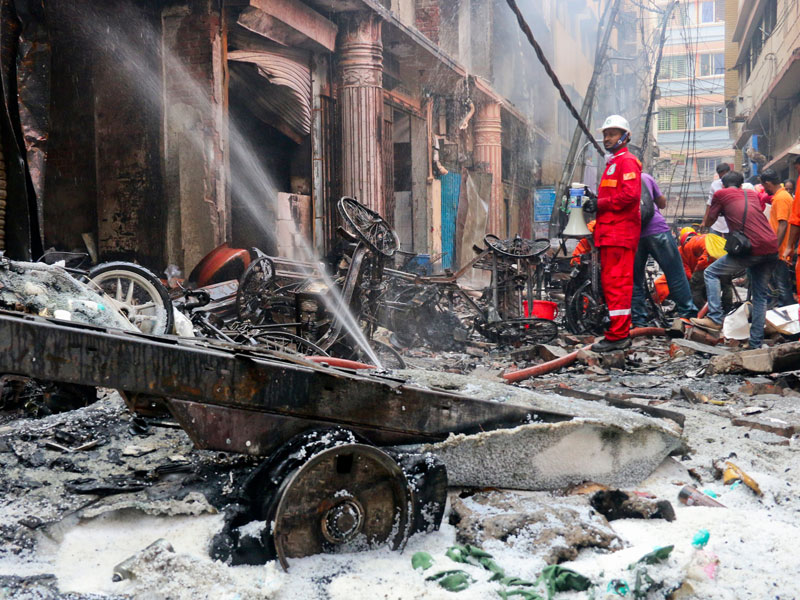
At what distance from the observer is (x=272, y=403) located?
2471 mm

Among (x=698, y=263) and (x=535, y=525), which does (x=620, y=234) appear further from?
(x=535, y=525)

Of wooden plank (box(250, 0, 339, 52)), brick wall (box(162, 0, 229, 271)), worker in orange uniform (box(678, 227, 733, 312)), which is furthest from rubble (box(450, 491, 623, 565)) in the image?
wooden plank (box(250, 0, 339, 52))

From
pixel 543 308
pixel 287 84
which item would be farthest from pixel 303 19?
pixel 543 308

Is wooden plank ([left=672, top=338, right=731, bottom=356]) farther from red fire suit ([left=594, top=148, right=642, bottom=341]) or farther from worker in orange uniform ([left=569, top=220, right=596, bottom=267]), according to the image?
worker in orange uniform ([left=569, top=220, right=596, bottom=267])

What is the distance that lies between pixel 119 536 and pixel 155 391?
540 mm

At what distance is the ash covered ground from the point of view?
2.20 metres

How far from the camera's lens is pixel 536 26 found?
2745 cm

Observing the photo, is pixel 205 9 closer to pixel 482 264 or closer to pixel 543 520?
pixel 482 264

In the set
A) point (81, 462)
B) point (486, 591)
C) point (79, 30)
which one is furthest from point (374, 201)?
point (486, 591)

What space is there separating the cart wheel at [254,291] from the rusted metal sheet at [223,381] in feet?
14.1

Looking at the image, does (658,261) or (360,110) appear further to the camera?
(360,110)

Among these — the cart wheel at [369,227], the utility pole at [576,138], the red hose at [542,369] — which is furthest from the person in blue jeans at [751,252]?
the utility pole at [576,138]

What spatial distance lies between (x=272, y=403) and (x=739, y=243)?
6.26 meters

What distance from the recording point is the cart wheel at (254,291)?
6926mm
